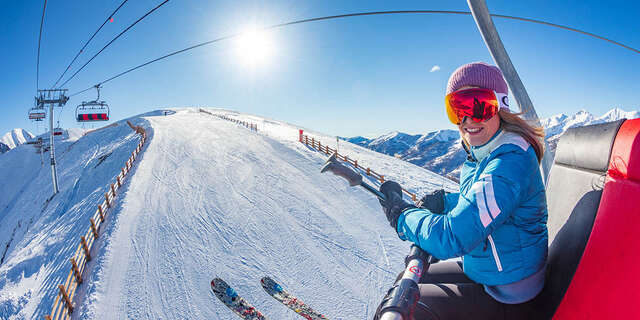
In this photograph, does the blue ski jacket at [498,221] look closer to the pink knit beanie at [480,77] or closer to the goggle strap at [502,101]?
the goggle strap at [502,101]

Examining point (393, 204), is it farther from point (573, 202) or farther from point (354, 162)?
point (354, 162)

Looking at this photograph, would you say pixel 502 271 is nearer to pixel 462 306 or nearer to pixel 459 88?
pixel 462 306

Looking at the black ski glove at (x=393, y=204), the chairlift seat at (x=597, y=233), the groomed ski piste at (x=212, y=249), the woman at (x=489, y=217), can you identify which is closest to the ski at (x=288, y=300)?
the groomed ski piste at (x=212, y=249)

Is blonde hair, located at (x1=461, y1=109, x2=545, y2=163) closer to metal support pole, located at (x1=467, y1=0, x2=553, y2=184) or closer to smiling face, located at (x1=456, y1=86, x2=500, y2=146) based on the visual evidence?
smiling face, located at (x1=456, y1=86, x2=500, y2=146)

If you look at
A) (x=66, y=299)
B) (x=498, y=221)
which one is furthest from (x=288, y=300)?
Result: (x=498, y=221)

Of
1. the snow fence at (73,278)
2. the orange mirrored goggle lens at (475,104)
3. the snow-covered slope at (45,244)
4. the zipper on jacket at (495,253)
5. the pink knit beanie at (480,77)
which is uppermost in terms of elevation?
the pink knit beanie at (480,77)

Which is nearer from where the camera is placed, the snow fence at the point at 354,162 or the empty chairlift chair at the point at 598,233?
the empty chairlift chair at the point at 598,233

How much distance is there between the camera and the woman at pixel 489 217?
4.32ft

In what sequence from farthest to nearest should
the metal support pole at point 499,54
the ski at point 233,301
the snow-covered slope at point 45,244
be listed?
the snow-covered slope at point 45,244 → the ski at point 233,301 → the metal support pole at point 499,54

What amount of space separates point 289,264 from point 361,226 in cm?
327

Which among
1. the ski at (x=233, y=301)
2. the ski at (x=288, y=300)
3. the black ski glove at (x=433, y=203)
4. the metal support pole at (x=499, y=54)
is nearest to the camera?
the black ski glove at (x=433, y=203)

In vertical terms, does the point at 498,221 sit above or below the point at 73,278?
above

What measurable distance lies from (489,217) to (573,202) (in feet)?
2.48

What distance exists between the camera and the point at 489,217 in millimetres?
1290
